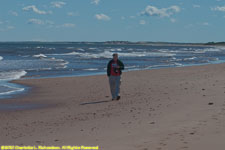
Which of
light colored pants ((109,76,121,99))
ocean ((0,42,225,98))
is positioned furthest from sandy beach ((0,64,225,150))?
ocean ((0,42,225,98))

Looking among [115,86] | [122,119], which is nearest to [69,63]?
[115,86]

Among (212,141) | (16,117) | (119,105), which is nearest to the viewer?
(212,141)

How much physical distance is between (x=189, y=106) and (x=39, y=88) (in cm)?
841

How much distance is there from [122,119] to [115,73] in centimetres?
373

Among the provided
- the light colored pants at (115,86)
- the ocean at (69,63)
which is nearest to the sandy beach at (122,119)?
the light colored pants at (115,86)

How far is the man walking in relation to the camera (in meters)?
12.0

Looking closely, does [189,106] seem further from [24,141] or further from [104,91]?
[104,91]

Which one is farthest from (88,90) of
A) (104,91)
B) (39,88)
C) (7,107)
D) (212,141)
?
(212,141)

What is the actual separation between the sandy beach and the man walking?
0.34m

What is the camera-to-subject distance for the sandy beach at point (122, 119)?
20.8 ft

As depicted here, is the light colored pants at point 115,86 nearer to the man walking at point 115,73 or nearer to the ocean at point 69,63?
the man walking at point 115,73

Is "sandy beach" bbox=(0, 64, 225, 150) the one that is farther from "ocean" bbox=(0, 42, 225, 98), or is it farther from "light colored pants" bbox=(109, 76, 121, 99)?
"ocean" bbox=(0, 42, 225, 98)

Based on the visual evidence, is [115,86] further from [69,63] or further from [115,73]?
[69,63]

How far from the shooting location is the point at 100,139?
663 centimetres
